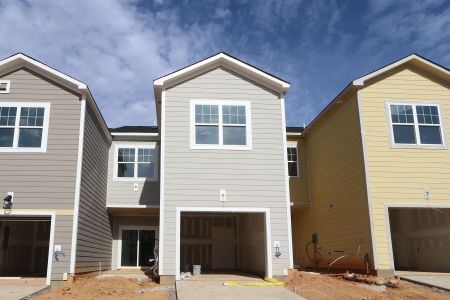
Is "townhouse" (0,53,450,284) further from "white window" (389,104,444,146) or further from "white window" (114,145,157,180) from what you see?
"white window" (114,145,157,180)

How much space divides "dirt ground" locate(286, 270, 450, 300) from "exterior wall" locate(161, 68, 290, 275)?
3.02ft

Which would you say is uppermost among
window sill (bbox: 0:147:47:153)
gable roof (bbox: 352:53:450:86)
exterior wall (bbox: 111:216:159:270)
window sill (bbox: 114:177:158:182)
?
gable roof (bbox: 352:53:450:86)

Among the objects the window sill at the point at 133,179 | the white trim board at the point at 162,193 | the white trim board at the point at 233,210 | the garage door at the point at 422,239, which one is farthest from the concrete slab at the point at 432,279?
the window sill at the point at 133,179

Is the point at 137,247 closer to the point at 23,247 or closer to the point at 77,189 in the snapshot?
the point at 23,247

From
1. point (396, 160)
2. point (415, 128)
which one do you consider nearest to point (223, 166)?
point (396, 160)

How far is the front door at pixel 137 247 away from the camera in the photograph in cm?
1916

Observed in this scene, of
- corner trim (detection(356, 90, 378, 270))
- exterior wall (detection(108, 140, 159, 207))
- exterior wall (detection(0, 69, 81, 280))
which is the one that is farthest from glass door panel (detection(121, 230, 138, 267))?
corner trim (detection(356, 90, 378, 270))

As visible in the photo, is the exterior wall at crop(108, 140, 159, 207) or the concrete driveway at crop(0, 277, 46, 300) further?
the exterior wall at crop(108, 140, 159, 207)

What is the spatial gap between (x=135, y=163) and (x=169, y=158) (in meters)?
5.11

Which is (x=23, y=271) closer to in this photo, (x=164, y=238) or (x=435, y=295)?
(x=164, y=238)

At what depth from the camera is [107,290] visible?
39.2 feet

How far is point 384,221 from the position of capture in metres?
13.9

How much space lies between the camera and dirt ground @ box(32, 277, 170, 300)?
36.6 ft

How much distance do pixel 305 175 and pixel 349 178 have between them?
4.26 meters
